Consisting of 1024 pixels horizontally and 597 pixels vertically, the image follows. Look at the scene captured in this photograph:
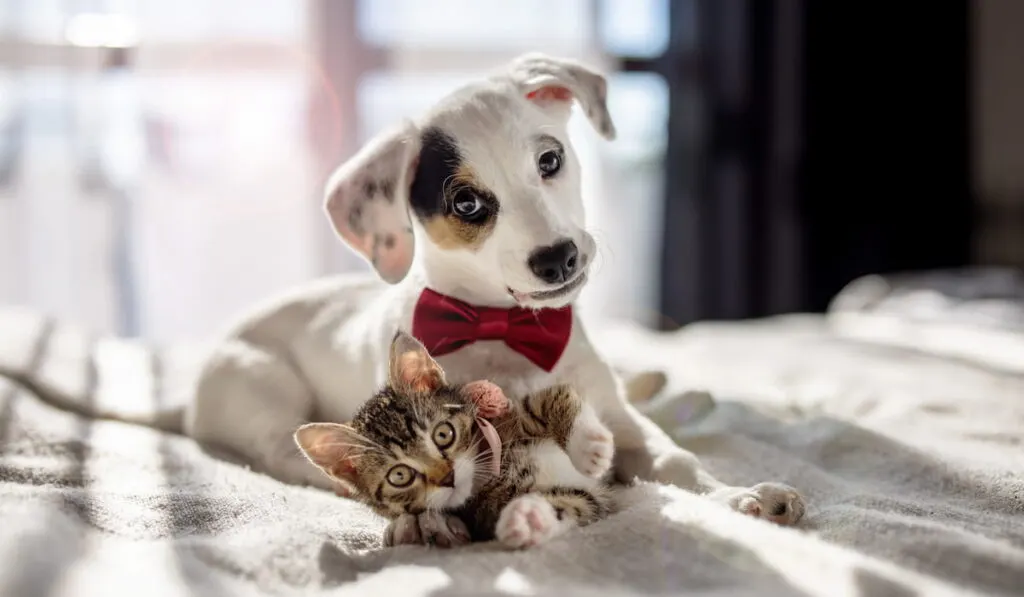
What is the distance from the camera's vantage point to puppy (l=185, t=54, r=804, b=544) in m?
1.18

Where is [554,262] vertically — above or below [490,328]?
above

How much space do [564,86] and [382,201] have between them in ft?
1.16

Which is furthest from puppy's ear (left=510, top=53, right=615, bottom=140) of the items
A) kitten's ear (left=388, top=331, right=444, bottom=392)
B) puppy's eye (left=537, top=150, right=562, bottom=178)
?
kitten's ear (left=388, top=331, right=444, bottom=392)

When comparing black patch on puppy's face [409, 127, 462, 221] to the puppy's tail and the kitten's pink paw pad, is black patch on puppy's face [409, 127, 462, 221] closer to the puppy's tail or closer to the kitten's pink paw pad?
the kitten's pink paw pad

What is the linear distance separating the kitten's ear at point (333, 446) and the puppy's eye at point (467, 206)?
0.37 m

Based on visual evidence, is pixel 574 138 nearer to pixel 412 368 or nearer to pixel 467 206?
pixel 467 206

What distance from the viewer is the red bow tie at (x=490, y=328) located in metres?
1.26

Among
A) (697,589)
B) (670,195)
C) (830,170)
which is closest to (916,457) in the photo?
(697,589)

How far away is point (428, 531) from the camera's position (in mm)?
995

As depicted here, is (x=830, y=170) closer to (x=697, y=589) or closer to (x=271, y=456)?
(x=271, y=456)

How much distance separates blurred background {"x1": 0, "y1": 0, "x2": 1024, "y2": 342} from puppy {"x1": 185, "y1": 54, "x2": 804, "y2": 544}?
1.59 meters

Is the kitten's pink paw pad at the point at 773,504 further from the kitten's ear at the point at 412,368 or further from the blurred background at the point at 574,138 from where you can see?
the blurred background at the point at 574,138

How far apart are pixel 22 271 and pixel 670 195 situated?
2.58 meters

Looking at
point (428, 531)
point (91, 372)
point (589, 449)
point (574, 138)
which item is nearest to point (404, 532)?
point (428, 531)
